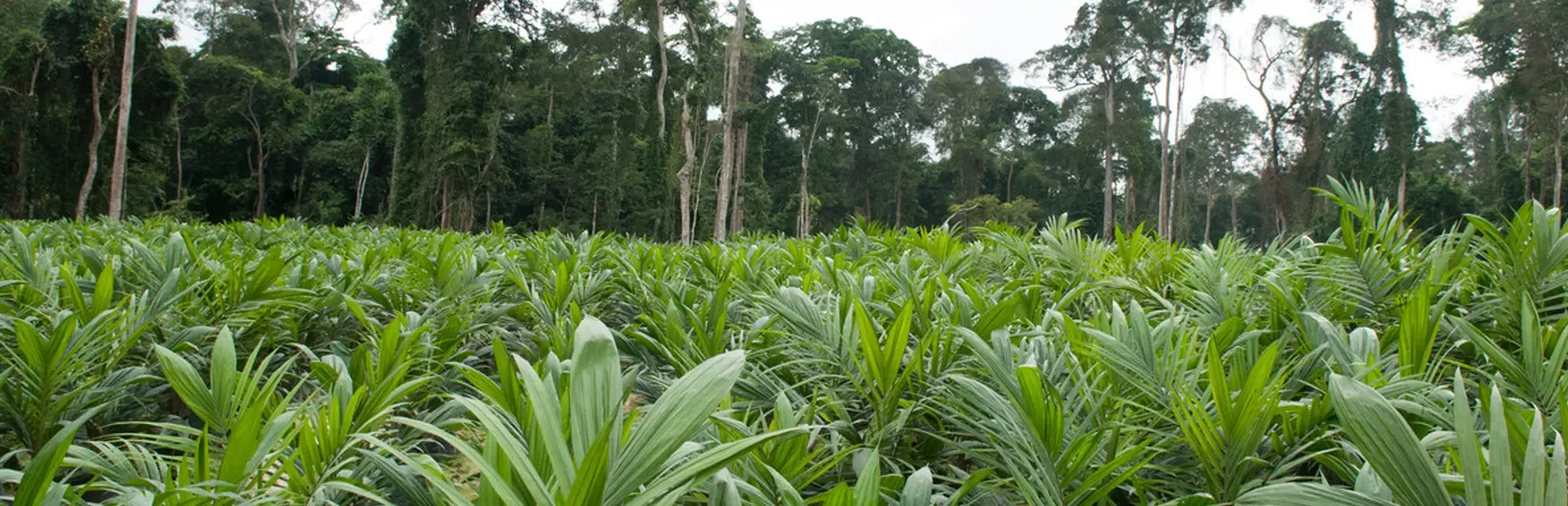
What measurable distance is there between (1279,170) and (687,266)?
3065 centimetres

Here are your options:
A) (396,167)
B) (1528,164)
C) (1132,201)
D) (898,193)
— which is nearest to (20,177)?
(396,167)

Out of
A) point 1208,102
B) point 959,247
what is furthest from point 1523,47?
point 959,247

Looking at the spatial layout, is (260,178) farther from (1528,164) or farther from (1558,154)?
(1528,164)

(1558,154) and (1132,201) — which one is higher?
(1558,154)

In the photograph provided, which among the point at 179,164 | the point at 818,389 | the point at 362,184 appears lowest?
the point at 818,389

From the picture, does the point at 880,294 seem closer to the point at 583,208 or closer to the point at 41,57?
the point at 41,57

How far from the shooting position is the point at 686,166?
778 inches

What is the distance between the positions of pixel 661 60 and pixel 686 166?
11.3ft

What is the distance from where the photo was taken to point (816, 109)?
108 feet

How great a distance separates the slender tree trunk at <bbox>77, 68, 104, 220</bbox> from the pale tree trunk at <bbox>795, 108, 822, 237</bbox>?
19637mm

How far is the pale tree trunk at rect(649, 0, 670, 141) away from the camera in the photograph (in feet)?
66.7

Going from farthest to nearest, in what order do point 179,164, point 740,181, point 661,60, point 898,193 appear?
1. point 898,193
2. point 740,181
3. point 179,164
4. point 661,60

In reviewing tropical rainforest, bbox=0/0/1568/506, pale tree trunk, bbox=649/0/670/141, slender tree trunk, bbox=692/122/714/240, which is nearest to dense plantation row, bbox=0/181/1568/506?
tropical rainforest, bbox=0/0/1568/506

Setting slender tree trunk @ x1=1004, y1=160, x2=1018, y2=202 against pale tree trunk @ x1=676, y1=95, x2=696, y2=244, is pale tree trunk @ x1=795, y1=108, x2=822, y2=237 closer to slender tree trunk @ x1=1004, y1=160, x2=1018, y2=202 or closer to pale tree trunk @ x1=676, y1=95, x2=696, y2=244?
pale tree trunk @ x1=676, y1=95, x2=696, y2=244
